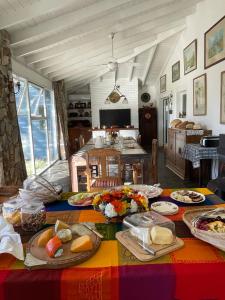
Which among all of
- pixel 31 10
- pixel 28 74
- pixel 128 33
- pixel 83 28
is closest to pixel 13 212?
pixel 31 10

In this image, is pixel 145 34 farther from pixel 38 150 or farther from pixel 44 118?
pixel 38 150

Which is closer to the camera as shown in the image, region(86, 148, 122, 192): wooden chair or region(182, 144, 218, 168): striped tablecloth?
region(86, 148, 122, 192): wooden chair

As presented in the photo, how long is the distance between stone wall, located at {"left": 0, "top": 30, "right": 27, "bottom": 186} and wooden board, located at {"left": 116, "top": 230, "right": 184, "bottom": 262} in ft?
8.41

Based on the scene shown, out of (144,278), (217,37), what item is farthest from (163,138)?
(144,278)

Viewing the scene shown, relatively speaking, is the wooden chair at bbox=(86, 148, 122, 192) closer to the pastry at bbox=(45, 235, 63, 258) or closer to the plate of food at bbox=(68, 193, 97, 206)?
the plate of food at bbox=(68, 193, 97, 206)

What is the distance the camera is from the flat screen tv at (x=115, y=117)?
913cm

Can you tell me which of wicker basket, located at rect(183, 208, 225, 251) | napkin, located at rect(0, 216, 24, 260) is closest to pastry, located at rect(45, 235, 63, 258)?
napkin, located at rect(0, 216, 24, 260)

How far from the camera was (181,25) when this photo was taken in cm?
528

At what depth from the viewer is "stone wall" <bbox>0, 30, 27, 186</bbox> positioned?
10.4 feet

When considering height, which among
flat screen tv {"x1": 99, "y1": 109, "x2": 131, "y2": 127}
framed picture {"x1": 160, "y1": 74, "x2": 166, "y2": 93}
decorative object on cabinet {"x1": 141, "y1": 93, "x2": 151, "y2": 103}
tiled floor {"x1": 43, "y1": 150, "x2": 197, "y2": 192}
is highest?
framed picture {"x1": 160, "y1": 74, "x2": 166, "y2": 93}

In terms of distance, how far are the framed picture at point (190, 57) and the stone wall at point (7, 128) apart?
11.7 ft

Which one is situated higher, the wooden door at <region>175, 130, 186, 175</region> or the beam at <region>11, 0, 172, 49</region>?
the beam at <region>11, 0, 172, 49</region>

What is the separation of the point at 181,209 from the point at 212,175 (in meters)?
3.28

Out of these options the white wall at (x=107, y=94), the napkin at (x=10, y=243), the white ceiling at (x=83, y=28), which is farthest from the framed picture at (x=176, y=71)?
the napkin at (x=10, y=243)
